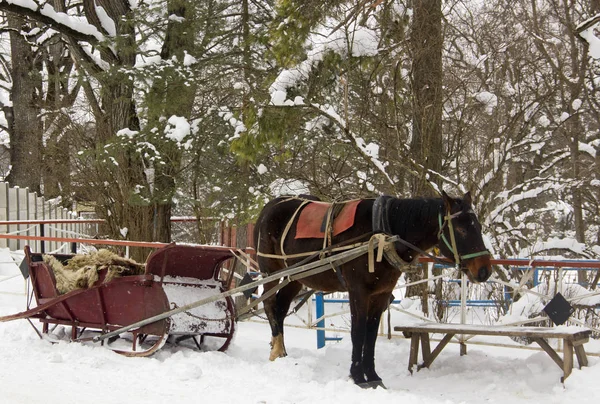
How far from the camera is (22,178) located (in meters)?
23.7

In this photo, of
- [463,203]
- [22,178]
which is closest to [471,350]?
[463,203]

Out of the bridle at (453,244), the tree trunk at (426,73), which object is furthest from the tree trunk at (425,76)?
the bridle at (453,244)

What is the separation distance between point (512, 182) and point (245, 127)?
9338 millimetres

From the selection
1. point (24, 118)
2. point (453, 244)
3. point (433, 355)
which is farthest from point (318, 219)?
point (24, 118)

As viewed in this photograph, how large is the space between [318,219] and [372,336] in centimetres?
129

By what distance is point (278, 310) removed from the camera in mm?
6895

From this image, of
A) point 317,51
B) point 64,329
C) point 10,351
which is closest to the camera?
point 10,351

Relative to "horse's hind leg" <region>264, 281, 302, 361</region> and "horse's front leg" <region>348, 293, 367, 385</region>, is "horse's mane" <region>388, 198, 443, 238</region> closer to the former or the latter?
"horse's front leg" <region>348, 293, 367, 385</region>

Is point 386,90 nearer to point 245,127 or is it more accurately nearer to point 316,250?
point 245,127

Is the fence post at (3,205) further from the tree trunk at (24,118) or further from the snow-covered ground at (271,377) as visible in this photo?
the snow-covered ground at (271,377)

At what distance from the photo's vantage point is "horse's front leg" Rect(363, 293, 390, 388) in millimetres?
5480

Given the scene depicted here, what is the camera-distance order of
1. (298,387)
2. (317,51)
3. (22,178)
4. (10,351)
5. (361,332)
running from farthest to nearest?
1. (22,178)
2. (317,51)
3. (10,351)
4. (361,332)
5. (298,387)

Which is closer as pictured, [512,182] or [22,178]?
[512,182]

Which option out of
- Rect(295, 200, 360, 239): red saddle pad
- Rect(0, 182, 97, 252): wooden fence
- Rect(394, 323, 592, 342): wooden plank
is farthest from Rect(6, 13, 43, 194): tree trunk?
Rect(394, 323, 592, 342): wooden plank
